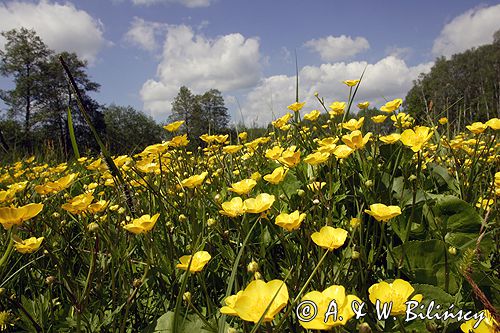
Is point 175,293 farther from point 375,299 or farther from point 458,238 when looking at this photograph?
point 458,238

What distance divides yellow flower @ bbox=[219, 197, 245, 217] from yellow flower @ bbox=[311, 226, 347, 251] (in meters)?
0.34

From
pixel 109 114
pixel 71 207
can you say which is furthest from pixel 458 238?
pixel 109 114

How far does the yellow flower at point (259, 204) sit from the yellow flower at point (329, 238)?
21 centimetres

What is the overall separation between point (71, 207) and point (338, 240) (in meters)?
1.02

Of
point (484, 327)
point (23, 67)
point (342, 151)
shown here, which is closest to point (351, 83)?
point (342, 151)

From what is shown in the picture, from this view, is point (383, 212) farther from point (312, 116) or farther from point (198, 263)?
point (312, 116)

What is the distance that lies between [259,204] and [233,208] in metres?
0.12

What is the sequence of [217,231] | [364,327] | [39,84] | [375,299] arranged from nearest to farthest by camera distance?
[364,327]
[375,299]
[217,231]
[39,84]

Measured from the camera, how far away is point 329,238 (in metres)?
1.01

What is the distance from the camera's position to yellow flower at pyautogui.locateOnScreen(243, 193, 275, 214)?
1.15 meters

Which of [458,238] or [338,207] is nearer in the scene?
[458,238]

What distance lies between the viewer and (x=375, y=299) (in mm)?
833

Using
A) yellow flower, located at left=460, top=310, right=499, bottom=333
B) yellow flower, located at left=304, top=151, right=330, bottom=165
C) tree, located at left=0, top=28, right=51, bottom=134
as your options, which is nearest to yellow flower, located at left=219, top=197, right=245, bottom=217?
yellow flower, located at left=304, top=151, right=330, bottom=165

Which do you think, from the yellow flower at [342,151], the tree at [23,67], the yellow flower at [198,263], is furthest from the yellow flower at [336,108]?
the tree at [23,67]
